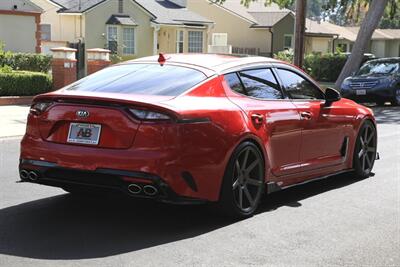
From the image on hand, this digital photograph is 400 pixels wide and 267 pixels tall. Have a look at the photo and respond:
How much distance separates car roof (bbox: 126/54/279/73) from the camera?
6314mm

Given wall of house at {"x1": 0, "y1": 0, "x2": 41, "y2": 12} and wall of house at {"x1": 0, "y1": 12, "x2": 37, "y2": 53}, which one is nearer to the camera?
wall of house at {"x1": 0, "y1": 0, "x2": 41, "y2": 12}

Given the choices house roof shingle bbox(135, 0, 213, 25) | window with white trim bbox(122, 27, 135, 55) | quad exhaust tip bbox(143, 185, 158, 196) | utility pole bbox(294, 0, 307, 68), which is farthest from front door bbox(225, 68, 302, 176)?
house roof shingle bbox(135, 0, 213, 25)

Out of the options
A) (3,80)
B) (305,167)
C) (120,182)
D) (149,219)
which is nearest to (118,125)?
(120,182)

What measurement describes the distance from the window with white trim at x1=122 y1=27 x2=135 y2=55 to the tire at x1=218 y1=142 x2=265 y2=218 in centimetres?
2987

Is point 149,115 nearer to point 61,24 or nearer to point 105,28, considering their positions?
point 105,28

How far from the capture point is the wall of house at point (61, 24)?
112 feet

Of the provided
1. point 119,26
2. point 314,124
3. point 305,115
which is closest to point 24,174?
point 305,115

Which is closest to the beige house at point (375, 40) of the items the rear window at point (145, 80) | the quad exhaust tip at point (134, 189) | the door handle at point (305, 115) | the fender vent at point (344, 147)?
the fender vent at point (344, 147)

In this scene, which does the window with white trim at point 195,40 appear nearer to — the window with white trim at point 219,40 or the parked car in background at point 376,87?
the window with white trim at point 219,40

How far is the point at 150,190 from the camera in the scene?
5371mm

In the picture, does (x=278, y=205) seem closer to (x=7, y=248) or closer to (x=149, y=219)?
(x=149, y=219)

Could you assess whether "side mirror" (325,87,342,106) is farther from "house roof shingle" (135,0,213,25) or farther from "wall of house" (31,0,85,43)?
"house roof shingle" (135,0,213,25)

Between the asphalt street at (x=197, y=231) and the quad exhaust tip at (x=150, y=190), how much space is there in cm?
38

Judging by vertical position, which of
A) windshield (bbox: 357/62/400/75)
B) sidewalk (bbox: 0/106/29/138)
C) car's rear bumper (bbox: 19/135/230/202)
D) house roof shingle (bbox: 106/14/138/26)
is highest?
house roof shingle (bbox: 106/14/138/26)
